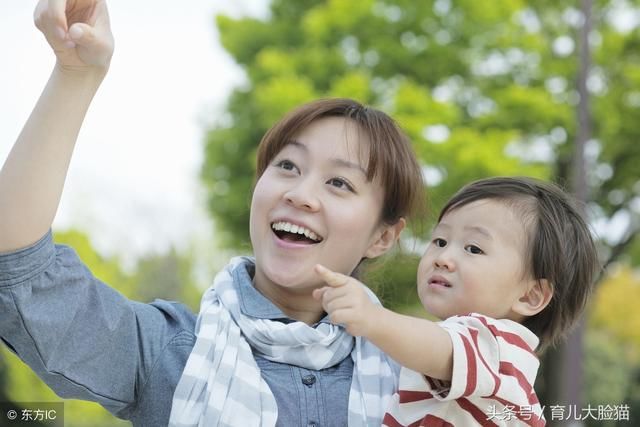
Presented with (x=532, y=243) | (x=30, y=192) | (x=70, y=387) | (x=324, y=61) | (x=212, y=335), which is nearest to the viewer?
(x=30, y=192)

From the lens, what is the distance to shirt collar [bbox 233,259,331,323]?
1.92m

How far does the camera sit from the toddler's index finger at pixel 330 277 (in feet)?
4.72

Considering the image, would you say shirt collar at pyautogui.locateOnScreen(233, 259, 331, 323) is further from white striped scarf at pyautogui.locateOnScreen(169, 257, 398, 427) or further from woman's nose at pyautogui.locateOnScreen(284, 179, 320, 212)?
woman's nose at pyautogui.locateOnScreen(284, 179, 320, 212)

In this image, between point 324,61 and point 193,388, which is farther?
point 324,61

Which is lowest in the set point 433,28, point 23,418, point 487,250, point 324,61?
point 23,418

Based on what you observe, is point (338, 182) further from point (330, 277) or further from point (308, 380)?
point (330, 277)

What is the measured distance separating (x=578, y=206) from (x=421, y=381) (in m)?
0.82

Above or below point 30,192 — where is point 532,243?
above

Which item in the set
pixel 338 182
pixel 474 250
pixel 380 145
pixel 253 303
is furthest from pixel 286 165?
pixel 474 250

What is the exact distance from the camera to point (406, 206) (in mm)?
2195

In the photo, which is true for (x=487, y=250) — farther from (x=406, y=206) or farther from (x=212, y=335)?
(x=212, y=335)

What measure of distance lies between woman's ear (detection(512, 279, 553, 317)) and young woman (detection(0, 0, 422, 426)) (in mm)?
358

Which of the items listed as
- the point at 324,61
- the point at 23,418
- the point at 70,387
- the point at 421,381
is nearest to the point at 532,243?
the point at 421,381

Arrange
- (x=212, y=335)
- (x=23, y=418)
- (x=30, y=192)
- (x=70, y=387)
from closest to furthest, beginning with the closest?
(x=30, y=192), (x=70, y=387), (x=212, y=335), (x=23, y=418)
